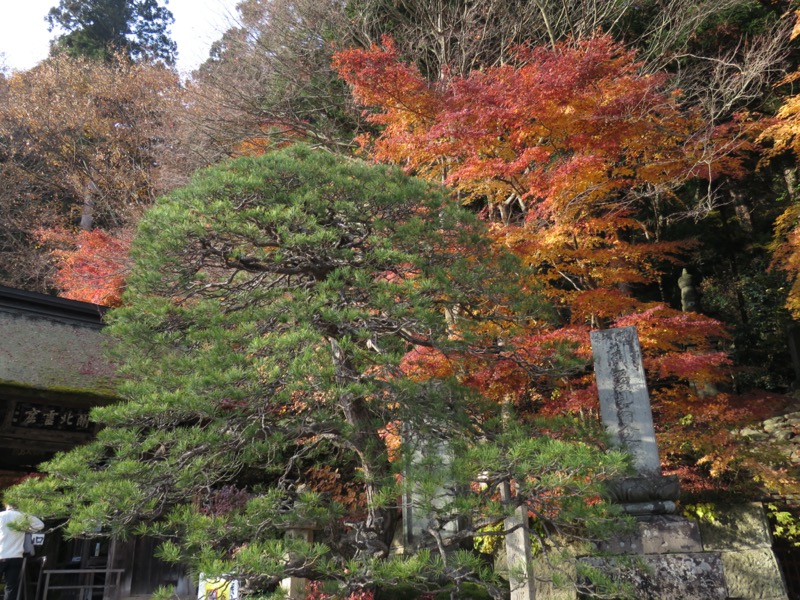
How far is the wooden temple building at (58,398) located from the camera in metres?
7.74

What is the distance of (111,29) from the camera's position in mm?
23047

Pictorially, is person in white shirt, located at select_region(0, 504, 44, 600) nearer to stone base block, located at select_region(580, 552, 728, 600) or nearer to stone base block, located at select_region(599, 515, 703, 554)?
stone base block, located at select_region(580, 552, 728, 600)

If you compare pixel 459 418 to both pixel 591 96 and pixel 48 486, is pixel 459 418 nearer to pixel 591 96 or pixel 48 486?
pixel 48 486

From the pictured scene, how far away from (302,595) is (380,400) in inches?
107

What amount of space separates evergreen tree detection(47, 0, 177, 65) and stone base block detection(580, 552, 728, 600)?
75.3 ft

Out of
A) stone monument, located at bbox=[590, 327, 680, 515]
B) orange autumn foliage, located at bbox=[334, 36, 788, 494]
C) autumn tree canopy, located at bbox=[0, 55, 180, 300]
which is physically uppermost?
autumn tree canopy, located at bbox=[0, 55, 180, 300]

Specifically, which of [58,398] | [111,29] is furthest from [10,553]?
[111,29]

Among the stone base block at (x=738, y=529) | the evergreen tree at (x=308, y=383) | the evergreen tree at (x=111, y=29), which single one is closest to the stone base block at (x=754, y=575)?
the stone base block at (x=738, y=529)

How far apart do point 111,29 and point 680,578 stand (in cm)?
2614

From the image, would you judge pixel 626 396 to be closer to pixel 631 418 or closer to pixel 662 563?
pixel 631 418

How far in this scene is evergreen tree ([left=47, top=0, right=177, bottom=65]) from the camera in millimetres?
21984

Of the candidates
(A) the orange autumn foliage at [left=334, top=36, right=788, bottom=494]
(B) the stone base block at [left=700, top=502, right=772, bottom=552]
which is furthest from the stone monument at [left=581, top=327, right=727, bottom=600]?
(B) the stone base block at [left=700, top=502, right=772, bottom=552]

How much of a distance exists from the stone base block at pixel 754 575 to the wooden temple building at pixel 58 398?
7784 millimetres

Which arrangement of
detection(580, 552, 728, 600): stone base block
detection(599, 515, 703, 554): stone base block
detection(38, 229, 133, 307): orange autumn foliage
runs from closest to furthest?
detection(580, 552, 728, 600): stone base block
detection(599, 515, 703, 554): stone base block
detection(38, 229, 133, 307): orange autumn foliage
